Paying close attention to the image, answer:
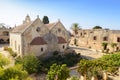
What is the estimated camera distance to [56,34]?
132ft

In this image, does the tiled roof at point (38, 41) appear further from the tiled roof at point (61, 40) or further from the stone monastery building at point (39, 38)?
the tiled roof at point (61, 40)

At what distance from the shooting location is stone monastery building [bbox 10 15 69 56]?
3609 centimetres

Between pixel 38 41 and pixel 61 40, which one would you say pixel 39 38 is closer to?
pixel 38 41

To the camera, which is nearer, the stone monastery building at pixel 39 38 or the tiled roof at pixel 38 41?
the stone monastery building at pixel 39 38

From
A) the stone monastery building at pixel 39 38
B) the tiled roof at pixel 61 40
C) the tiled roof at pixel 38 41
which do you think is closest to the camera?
the stone monastery building at pixel 39 38

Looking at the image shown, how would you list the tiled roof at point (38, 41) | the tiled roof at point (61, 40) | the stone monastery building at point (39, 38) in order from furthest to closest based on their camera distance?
the tiled roof at point (61, 40)
the tiled roof at point (38, 41)
the stone monastery building at point (39, 38)

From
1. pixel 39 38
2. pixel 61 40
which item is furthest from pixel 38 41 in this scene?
pixel 61 40

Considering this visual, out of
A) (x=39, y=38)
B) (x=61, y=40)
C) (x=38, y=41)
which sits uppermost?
(x=39, y=38)

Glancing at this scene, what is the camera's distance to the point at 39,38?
1473 inches

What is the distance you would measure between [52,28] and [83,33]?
25914mm

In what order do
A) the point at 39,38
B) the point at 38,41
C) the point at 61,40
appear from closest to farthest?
the point at 38,41, the point at 39,38, the point at 61,40

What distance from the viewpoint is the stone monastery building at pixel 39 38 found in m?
36.1

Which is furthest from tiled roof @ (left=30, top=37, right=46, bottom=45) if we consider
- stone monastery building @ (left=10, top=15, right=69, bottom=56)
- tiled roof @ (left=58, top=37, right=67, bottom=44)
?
tiled roof @ (left=58, top=37, right=67, bottom=44)

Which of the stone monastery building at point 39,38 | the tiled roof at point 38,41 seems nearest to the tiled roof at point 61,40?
the stone monastery building at point 39,38
